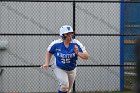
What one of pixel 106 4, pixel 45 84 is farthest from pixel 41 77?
pixel 106 4

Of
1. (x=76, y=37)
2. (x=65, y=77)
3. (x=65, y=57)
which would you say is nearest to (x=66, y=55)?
(x=65, y=57)

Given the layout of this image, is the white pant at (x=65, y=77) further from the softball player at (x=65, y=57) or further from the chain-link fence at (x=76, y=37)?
the chain-link fence at (x=76, y=37)

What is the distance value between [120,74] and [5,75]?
297 cm

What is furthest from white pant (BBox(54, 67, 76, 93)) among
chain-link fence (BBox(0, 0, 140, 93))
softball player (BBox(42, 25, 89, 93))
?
chain-link fence (BBox(0, 0, 140, 93))

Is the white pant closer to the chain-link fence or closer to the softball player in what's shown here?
the softball player

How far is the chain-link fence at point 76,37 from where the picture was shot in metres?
10.2

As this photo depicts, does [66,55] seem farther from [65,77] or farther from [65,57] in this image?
[65,77]

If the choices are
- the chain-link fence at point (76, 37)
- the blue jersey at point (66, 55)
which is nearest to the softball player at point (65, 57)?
the blue jersey at point (66, 55)

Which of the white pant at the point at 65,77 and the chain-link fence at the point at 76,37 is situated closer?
the white pant at the point at 65,77

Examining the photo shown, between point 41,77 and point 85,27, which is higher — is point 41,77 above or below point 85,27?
below

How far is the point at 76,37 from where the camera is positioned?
1045 centimetres

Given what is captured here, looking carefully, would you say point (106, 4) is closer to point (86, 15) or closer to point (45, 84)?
point (86, 15)

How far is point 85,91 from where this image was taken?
416 inches

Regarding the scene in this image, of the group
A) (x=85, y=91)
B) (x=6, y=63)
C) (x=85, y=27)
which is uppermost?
(x=85, y=27)
